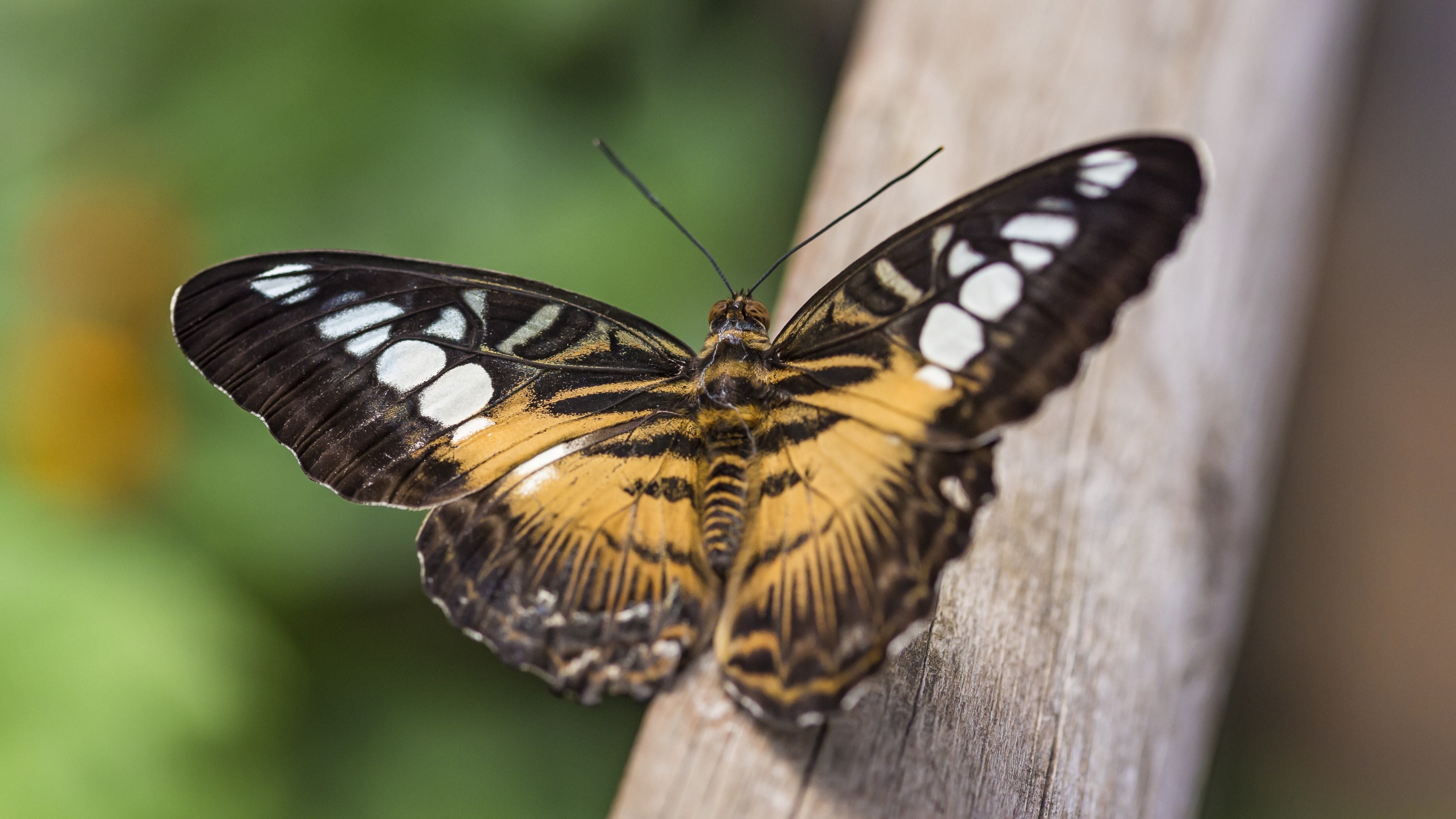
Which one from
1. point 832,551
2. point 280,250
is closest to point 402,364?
point 832,551

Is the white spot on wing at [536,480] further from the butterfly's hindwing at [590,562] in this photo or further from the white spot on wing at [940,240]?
the white spot on wing at [940,240]

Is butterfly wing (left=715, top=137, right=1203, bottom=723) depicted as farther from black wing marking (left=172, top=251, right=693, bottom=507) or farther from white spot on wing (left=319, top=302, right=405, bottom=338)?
white spot on wing (left=319, top=302, right=405, bottom=338)

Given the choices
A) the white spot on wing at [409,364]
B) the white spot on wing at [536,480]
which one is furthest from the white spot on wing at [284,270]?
the white spot on wing at [536,480]

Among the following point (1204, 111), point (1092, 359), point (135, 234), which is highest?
point (135, 234)

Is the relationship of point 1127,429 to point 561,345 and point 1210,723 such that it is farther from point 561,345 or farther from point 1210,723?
point 561,345

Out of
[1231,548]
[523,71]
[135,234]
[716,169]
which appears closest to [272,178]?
[135,234]
